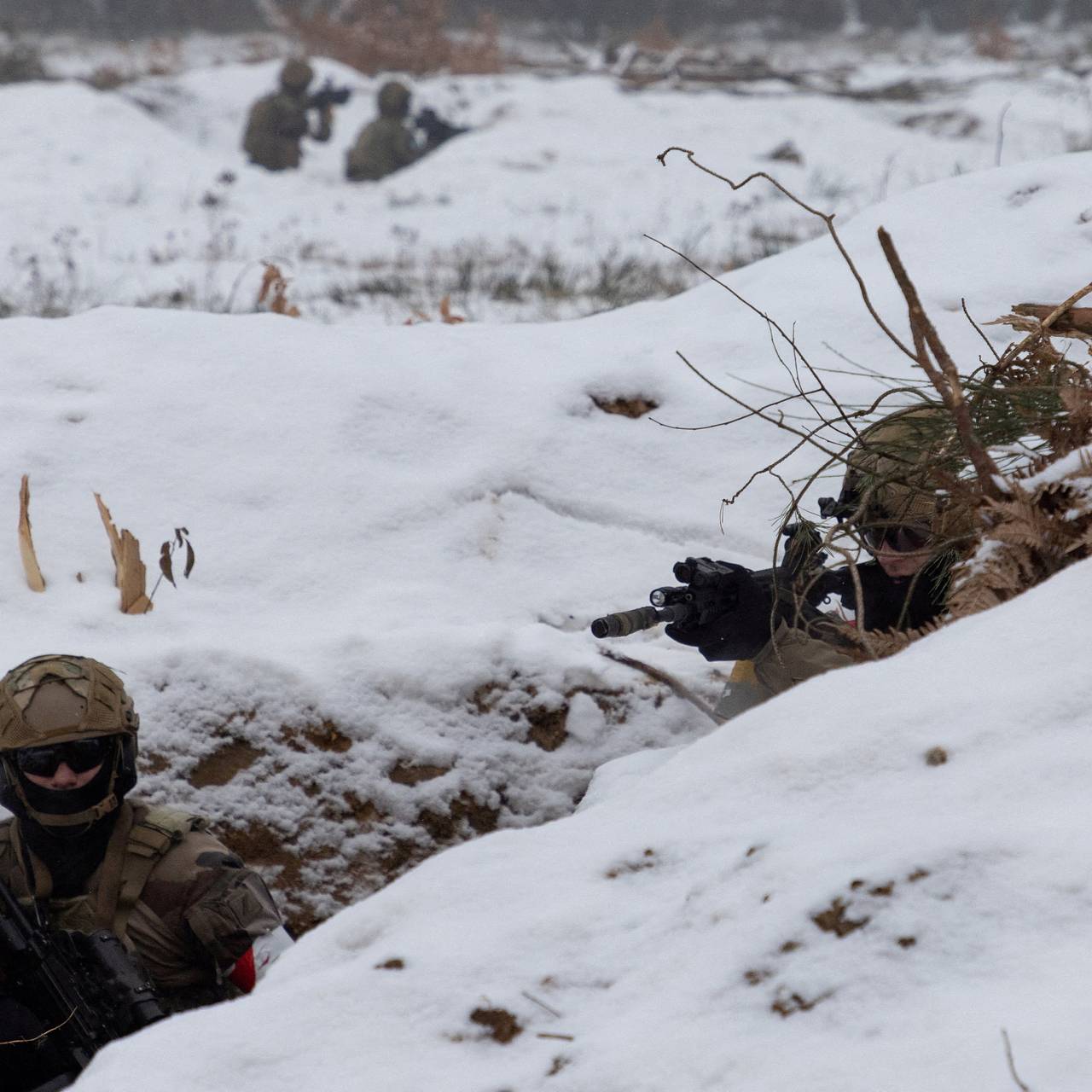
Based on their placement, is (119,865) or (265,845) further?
(265,845)

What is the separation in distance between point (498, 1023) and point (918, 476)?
1.17 metres

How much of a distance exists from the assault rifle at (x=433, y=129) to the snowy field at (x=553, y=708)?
6.34m

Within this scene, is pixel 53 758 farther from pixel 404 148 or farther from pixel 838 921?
pixel 404 148

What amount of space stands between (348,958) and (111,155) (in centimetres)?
1065

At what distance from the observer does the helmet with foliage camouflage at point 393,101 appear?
12.2m

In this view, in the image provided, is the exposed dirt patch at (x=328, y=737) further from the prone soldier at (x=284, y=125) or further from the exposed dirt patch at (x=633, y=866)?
the prone soldier at (x=284, y=125)

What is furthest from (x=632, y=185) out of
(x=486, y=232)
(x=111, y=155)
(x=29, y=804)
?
(x=29, y=804)

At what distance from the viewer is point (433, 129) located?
483 inches

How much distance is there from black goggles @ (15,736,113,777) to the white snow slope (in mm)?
355

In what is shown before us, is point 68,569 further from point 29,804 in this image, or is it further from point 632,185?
point 632,185

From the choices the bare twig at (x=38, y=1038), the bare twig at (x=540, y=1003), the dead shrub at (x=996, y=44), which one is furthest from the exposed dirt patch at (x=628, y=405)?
the dead shrub at (x=996, y=44)

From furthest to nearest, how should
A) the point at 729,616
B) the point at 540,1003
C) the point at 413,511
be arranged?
1. the point at 413,511
2. the point at 729,616
3. the point at 540,1003

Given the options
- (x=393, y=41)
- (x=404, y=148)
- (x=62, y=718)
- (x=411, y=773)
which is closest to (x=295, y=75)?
(x=404, y=148)

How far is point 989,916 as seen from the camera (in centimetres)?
105
